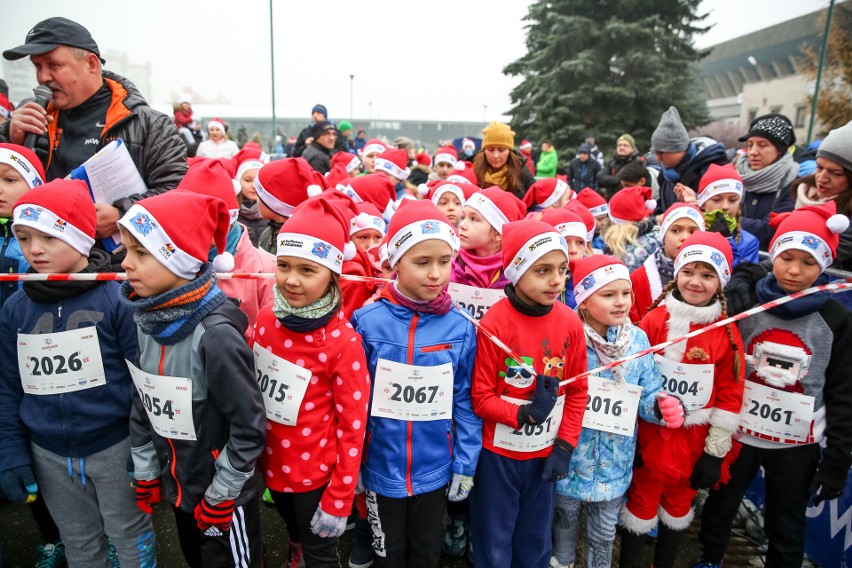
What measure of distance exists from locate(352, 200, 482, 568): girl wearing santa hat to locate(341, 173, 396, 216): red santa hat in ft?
7.35

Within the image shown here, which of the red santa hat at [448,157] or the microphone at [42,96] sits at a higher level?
the microphone at [42,96]

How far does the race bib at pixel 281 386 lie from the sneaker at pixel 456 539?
4.95ft

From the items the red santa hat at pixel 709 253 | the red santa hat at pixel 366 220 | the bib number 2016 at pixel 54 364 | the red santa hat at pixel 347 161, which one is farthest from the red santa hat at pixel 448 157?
the bib number 2016 at pixel 54 364

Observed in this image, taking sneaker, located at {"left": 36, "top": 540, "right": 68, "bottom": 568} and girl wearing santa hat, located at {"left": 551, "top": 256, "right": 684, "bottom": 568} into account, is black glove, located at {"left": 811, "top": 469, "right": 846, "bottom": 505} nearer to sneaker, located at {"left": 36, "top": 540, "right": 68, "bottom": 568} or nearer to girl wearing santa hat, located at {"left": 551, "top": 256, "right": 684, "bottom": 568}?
girl wearing santa hat, located at {"left": 551, "top": 256, "right": 684, "bottom": 568}

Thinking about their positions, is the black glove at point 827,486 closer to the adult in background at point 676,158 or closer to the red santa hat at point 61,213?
the adult in background at point 676,158

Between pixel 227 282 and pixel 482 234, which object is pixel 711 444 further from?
pixel 227 282

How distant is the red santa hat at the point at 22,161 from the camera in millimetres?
2762

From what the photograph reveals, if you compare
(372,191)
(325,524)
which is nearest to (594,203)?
(372,191)

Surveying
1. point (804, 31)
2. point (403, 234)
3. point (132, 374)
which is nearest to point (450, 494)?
point (403, 234)

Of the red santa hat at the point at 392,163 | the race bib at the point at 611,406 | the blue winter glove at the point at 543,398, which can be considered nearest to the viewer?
the blue winter glove at the point at 543,398

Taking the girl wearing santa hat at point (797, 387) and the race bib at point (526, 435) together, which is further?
the girl wearing santa hat at point (797, 387)

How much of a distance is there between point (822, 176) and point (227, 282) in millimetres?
4086

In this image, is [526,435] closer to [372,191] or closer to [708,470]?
[708,470]

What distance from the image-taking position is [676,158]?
577cm
